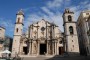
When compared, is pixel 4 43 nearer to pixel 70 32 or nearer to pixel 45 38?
pixel 45 38

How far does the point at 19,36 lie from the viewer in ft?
115

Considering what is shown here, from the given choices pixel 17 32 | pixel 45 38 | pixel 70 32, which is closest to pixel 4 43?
pixel 17 32

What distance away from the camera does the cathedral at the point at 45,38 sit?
34.0 m

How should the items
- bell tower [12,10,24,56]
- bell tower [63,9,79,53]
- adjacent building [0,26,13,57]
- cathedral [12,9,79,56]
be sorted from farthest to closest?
adjacent building [0,26,13,57] < cathedral [12,9,79,56] < bell tower [12,10,24,56] < bell tower [63,9,79,53]

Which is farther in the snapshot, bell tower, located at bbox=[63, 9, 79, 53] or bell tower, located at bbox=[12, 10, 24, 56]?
bell tower, located at bbox=[12, 10, 24, 56]

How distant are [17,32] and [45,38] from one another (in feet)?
22.7

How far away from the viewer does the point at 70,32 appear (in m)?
35.3

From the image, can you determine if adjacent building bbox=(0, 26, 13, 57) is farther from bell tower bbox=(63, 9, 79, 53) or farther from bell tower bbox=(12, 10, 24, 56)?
bell tower bbox=(63, 9, 79, 53)

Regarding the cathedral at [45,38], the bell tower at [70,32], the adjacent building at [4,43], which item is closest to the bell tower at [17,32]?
the cathedral at [45,38]

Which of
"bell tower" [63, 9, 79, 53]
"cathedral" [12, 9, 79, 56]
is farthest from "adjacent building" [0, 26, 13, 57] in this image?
"bell tower" [63, 9, 79, 53]

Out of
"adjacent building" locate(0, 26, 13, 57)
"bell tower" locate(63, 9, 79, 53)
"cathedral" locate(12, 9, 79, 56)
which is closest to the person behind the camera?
"bell tower" locate(63, 9, 79, 53)

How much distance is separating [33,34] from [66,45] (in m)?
8.65

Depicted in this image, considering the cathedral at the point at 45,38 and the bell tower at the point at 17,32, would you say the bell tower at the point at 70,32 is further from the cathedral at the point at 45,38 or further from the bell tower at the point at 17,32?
the bell tower at the point at 17,32

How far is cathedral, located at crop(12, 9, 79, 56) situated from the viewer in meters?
34.0
